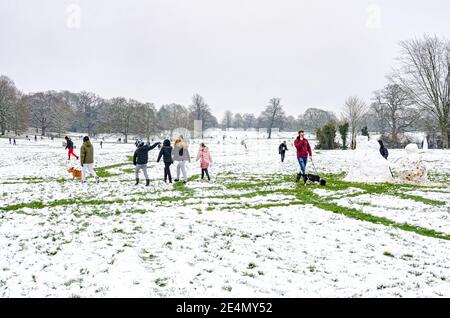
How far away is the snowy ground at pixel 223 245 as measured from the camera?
4.82m

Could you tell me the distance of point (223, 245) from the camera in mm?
6582

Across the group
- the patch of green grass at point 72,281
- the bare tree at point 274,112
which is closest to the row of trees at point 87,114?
the bare tree at point 274,112

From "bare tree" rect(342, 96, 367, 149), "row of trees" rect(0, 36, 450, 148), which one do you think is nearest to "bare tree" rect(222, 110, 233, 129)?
"row of trees" rect(0, 36, 450, 148)

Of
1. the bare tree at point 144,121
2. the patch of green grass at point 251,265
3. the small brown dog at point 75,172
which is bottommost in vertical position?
the patch of green grass at point 251,265

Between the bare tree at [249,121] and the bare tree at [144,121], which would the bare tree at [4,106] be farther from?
the bare tree at [249,121]

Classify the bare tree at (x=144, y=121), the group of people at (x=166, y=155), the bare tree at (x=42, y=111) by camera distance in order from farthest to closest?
the bare tree at (x=42, y=111) → the bare tree at (x=144, y=121) → the group of people at (x=166, y=155)

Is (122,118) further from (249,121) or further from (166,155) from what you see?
(249,121)

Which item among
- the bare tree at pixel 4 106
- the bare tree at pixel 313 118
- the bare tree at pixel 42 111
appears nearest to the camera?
the bare tree at pixel 4 106

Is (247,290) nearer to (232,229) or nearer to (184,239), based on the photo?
(184,239)

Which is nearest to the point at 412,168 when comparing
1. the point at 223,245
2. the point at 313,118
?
the point at 223,245

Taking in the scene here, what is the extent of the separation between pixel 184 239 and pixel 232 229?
4.75 ft

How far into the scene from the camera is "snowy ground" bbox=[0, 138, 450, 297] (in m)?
4.82

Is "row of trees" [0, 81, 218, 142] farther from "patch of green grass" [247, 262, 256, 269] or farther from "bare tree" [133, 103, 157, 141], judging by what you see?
"patch of green grass" [247, 262, 256, 269]
